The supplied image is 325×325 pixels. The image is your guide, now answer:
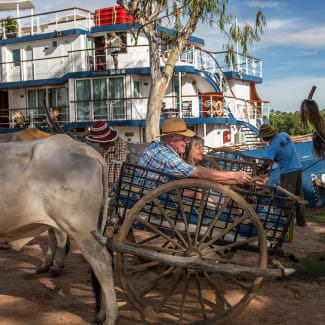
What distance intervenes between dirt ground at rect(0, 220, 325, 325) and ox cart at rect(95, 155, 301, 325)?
31 cm

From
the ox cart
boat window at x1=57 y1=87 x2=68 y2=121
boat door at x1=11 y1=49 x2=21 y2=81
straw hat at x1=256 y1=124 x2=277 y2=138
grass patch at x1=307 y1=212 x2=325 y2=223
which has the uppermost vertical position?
boat door at x1=11 y1=49 x2=21 y2=81

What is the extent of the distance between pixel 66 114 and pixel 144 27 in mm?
10711

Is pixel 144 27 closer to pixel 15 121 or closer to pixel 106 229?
pixel 106 229

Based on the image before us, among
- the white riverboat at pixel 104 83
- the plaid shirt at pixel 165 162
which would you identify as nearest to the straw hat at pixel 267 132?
the plaid shirt at pixel 165 162

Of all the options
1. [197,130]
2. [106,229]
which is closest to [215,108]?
[197,130]

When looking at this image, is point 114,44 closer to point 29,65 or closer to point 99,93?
point 99,93

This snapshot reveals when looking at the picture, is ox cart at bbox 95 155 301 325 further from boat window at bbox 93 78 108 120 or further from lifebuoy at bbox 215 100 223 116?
boat window at bbox 93 78 108 120

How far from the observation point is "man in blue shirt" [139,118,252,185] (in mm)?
3752

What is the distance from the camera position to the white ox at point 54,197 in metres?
3.36

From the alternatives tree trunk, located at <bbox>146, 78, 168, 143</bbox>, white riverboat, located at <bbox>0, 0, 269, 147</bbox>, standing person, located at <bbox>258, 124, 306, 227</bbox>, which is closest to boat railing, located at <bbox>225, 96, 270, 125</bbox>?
white riverboat, located at <bbox>0, 0, 269, 147</bbox>

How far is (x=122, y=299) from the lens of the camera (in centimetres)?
417

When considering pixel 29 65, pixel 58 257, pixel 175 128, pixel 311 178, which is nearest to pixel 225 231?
pixel 175 128

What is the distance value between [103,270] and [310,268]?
115 inches

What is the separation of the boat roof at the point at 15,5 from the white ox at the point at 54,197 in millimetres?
25163
